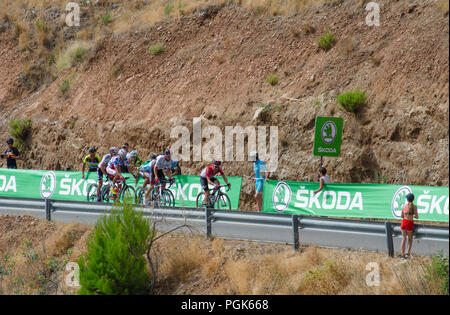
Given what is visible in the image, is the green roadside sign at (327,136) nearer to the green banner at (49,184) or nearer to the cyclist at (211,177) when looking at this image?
the cyclist at (211,177)

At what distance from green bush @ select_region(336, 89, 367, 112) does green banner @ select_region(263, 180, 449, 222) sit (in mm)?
4403

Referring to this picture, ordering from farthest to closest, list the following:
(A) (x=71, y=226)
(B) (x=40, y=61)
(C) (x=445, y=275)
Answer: (B) (x=40, y=61) → (A) (x=71, y=226) → (C) (x=445, y=275)

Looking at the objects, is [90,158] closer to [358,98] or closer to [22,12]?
[358,98]

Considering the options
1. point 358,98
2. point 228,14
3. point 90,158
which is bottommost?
point 90,158

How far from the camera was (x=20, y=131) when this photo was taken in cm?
2894

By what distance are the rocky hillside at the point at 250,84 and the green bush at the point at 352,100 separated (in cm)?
31

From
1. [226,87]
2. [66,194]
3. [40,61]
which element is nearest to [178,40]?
[226,87]

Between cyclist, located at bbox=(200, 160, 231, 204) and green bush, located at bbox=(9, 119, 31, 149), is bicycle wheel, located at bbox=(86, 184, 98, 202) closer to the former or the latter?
cyclist, located at bbox=(200, 160, 231, 204)

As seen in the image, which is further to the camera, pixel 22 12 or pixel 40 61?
pixel 22 12

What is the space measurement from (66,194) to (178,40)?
11.1 metres

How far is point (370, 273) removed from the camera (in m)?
11.0

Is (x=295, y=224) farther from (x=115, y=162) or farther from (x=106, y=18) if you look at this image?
(x=106, y=18)

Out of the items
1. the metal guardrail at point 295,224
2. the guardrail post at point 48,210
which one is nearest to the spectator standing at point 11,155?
the guardrail post at point 48,210
